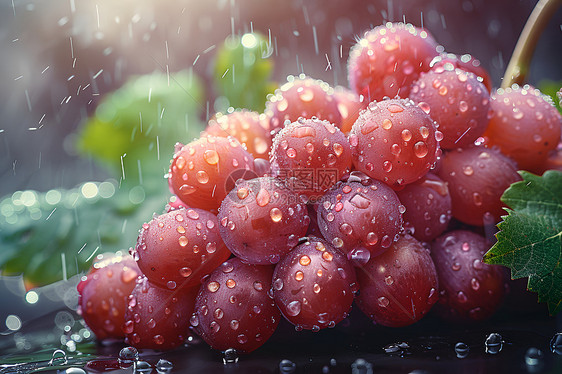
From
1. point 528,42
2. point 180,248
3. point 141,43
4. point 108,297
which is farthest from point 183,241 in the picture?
point 141,43

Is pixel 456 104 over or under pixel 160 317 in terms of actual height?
over

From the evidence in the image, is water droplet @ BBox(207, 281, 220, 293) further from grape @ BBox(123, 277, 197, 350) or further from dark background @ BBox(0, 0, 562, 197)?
dark background @ BBox(0, 0, 562, 197)

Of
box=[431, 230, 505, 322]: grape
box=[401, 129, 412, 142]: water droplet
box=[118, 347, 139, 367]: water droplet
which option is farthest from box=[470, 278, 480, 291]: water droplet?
box=[118, 347, 139, 367]: water droplet

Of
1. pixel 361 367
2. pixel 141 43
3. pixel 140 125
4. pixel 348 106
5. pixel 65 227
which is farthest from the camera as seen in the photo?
pixel 141 43

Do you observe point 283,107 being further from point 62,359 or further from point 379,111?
point 62,359

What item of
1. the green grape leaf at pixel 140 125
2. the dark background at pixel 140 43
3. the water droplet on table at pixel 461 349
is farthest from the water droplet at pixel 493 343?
the dark background at pixel 140 43

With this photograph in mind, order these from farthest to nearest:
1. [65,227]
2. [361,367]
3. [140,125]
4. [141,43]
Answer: [141,43] → [140,125] → [65,227] → [361,367]

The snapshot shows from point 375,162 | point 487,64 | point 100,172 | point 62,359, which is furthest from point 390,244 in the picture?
point 100,172

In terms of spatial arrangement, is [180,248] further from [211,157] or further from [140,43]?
[140,43]
